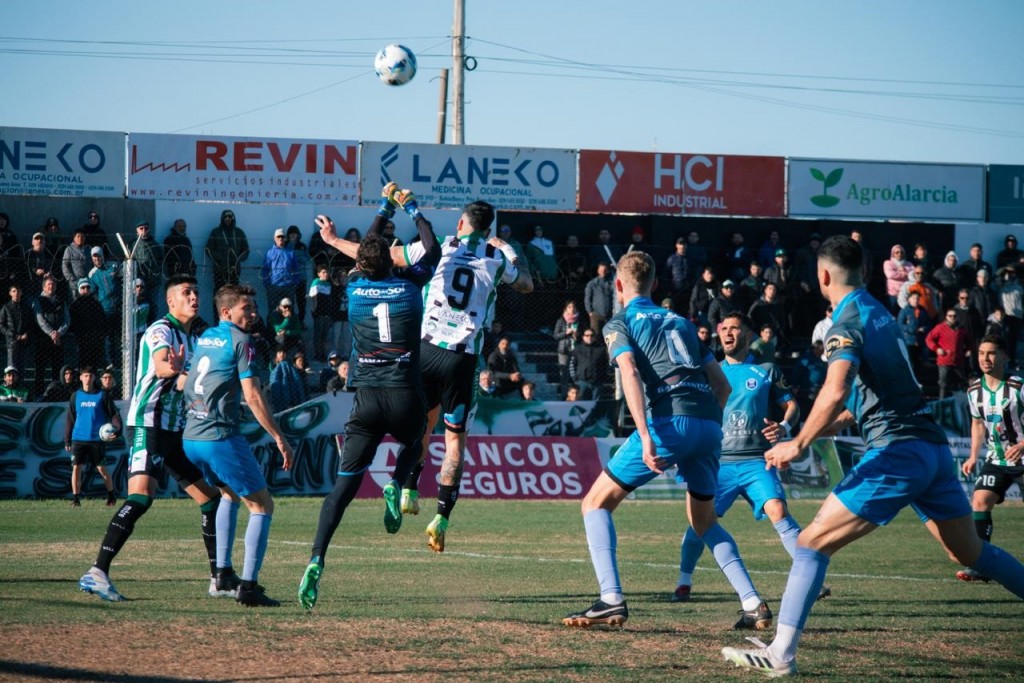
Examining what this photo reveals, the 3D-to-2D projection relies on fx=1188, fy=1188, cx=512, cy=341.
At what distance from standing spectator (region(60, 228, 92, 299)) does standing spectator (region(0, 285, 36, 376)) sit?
0.81 m

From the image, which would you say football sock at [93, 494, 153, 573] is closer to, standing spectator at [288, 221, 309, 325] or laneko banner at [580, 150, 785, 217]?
standing spectator at [288, 221, 309, 325]

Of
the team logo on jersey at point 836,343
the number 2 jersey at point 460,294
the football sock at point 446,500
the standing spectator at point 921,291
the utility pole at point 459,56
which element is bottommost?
the football sock at point 446,500

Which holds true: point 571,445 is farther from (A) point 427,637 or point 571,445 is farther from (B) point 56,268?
(A) point 427,637

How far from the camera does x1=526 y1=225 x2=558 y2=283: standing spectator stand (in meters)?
22.9

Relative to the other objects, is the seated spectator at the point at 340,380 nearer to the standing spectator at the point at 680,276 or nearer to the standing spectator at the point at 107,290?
the standing spectator at the point at 107,290

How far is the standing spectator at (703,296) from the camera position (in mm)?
23516

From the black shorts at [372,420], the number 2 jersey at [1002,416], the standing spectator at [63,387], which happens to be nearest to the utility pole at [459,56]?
the standing spectator at [63,387]

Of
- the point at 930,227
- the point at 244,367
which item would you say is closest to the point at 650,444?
the point at 244,367

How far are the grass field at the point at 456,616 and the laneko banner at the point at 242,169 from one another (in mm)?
10767

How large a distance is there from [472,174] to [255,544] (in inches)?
704

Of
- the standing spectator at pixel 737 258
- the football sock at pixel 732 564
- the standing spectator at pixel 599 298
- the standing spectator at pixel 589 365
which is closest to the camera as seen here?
the football sock at pixel 732 564

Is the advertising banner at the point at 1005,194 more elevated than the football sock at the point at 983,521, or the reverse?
the advertising banner at the point at 1005,194

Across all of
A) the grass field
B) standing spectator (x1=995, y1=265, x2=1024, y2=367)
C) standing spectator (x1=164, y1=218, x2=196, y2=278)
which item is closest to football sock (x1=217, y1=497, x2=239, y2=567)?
the grass field

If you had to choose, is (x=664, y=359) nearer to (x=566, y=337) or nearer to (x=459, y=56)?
(x=566, y=337)
